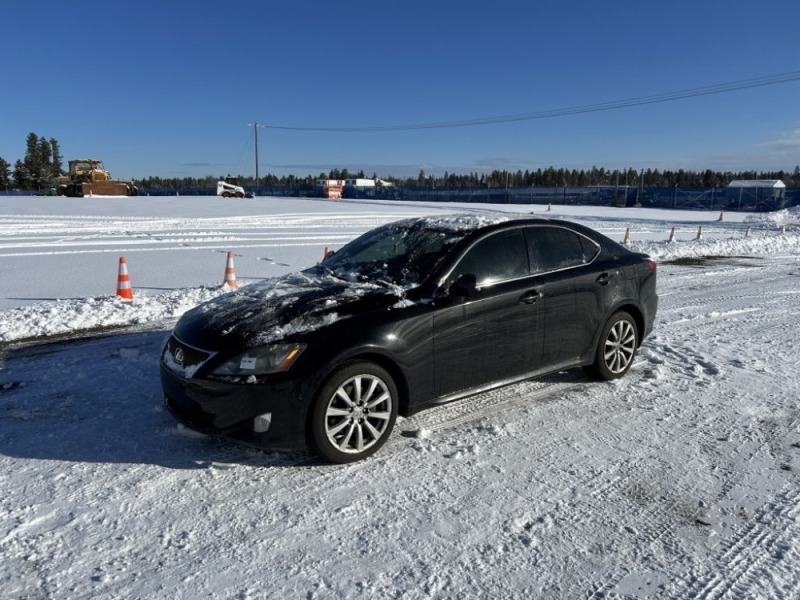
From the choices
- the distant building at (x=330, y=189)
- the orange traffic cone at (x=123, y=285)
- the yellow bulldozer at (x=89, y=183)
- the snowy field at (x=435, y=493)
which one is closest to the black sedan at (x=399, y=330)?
the snowy field at (x=435, y=493)

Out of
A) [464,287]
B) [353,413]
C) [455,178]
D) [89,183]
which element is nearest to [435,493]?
[353,413]

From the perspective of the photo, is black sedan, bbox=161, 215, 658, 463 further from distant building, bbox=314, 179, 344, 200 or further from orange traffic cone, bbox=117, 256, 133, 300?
distant building, bbox=314, 179, 344, 200

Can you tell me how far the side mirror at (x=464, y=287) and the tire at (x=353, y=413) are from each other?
828 mm

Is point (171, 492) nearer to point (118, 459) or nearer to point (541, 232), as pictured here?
point (118, 459)

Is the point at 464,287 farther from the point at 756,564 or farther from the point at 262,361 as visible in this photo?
the point at 756,564

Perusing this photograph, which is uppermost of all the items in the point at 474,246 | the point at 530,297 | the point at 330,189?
the point at 330,189

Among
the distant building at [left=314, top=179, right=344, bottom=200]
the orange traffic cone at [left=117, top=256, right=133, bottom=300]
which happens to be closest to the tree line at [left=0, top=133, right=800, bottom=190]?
the distant building at [left=314, top=179, right=344, bottom=200]

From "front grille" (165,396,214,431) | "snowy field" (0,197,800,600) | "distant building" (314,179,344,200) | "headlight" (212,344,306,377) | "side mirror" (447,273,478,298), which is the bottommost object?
"snowy field" (0,197,800,600)

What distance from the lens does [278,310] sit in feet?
14.0

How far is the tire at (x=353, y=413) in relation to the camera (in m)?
3.88

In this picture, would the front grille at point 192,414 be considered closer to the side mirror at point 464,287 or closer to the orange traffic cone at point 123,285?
the side mirror at point 464,287

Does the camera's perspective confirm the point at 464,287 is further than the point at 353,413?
Yes

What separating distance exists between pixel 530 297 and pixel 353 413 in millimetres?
1824

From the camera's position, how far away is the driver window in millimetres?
4754
